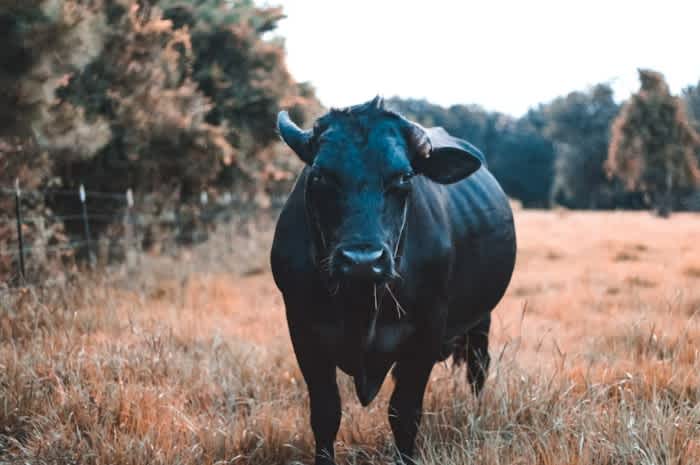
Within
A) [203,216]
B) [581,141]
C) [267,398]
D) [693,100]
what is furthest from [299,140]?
[581,141]

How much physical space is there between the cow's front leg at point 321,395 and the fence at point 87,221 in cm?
330

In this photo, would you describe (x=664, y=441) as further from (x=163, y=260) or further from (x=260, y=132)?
(x=260, y=132)

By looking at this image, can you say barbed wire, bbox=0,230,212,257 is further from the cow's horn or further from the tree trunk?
the tree trunk

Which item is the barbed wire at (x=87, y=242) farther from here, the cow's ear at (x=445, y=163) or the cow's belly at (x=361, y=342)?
the cow's ear at (x=445, y=163)

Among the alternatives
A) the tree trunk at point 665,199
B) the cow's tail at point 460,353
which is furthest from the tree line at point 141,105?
the tree trunk at point 665,199

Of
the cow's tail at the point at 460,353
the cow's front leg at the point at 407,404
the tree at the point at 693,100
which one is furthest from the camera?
the tree at the point at 693,100

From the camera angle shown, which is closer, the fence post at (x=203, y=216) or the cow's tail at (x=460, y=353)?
the cow's tail at (x=460, y=353)

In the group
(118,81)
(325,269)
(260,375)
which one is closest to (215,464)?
(325,269)

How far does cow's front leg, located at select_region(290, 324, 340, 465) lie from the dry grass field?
218 mm

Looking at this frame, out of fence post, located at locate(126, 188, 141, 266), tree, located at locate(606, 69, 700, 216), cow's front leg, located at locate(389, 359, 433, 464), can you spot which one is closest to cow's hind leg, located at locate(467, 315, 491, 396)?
cow's front leg, located at locate(389, 359, 433, 464)

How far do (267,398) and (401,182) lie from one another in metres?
1.83

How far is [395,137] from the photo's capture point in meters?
2.93

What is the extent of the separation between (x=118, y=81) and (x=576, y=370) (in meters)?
7.04

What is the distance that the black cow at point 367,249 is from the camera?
2742mm
